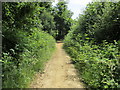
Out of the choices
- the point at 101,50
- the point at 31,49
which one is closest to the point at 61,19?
the point at 31,49

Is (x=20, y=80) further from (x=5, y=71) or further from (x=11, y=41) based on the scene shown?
(x=11, y=41)

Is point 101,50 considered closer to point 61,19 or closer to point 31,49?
point 31,49

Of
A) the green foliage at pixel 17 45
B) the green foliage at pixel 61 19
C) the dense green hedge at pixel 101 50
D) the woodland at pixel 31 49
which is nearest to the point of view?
the dense green hedge at pixel 101 50

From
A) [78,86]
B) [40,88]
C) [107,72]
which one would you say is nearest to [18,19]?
[40,88]

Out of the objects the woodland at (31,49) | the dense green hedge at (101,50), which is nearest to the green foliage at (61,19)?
the dense green hedge at (101,50)

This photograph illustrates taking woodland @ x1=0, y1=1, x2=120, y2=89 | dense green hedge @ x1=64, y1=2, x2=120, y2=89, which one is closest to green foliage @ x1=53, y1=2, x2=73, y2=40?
dense green hedge @ x1=64, y1=2, x2=120, y2=89

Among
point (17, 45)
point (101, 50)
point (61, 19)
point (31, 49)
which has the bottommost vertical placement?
point (31, 49)

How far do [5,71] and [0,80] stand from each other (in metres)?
0.39

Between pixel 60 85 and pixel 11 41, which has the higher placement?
pixel 11 41

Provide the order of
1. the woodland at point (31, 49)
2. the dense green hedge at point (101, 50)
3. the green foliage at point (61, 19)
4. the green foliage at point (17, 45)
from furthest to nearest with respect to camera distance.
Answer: the green foliage at point (61, 19) → the green foliage at point (17, 45) → the woodland at point (31, 49) → the dense green hedge at point (101, 50)

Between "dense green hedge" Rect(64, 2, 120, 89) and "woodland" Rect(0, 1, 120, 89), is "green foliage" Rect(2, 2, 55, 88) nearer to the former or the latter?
"woodland" Rect(0, 1, 120, 89)

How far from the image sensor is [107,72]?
4.14 m

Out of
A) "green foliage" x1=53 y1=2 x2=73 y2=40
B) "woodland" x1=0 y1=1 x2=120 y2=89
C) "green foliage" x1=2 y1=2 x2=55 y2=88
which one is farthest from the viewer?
"green foliage" x1=53 y1=2 x2=73 y2=40

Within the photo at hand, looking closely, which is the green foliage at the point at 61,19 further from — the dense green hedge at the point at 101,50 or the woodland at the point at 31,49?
the woodland at the point at 31,49
